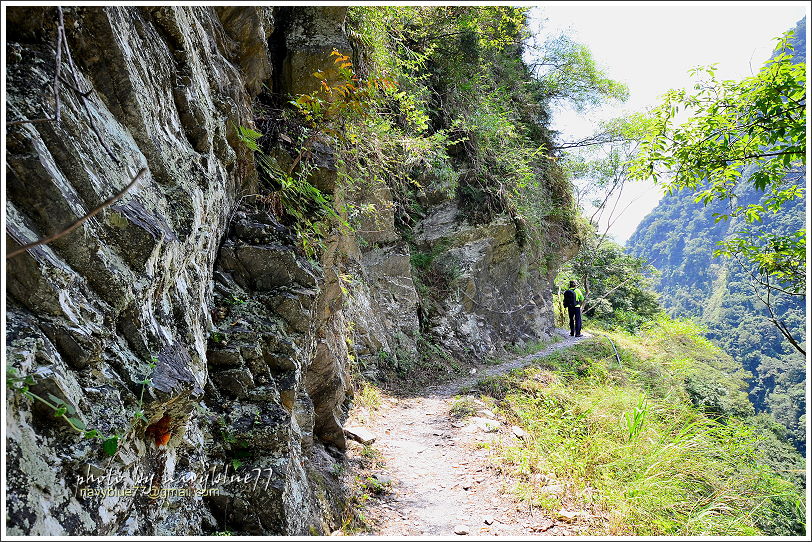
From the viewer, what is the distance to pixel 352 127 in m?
5.13

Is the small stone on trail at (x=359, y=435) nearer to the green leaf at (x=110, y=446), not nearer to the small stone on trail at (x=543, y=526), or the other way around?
the small stone on trail at (x=543, y=526)

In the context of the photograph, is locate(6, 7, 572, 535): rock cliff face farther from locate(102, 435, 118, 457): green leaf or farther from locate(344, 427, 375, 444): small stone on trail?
locate(344, 427, 375, 444): small stone on trail

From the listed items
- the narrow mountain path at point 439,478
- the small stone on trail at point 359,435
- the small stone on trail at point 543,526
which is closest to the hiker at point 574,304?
the narrow mountain path at point 439,478

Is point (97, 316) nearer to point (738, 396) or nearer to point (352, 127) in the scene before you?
point (352, 127)

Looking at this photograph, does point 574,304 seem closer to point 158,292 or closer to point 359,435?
point 359,435

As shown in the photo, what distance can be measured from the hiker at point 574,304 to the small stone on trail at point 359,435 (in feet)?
34.1

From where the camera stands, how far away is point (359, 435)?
5375 millimetres

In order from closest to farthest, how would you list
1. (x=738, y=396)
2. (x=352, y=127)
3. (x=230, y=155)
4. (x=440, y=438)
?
(x=230, y=155)
(x=352, y=127)
(x=440, y=438)
(x=738, y=396)

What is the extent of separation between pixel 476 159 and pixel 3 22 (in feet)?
35.1

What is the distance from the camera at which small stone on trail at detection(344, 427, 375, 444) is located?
5.32m

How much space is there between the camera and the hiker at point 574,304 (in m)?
14.1

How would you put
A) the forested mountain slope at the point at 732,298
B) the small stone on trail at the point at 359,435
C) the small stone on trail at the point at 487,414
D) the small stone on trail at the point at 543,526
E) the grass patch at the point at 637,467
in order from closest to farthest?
the small stone on trail at the point at 543,526 < the grass patch at the point at 637,467 < the small stone on trail at the point at 359,435 < the small stone on trail at the point at 487,414 < the forested mountain slope at the point at 732,298

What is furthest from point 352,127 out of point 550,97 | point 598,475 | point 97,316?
point 550,97

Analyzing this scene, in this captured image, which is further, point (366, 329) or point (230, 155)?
point (366, 329)
